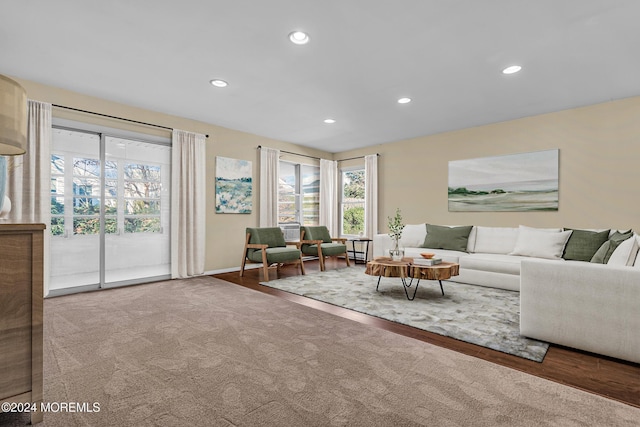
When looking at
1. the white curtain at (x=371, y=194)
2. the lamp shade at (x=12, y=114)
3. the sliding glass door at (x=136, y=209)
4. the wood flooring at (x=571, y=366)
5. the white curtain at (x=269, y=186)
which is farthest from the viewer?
the white curtain at (x=371, y=194)

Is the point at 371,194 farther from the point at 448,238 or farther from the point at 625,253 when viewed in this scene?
the point at 625,253

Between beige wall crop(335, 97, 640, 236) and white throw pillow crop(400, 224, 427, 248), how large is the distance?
13.8 inches

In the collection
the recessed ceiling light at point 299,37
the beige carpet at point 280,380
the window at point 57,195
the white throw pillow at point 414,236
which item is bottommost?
the beige carpet at point 280,380

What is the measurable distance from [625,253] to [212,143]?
17.9 feet

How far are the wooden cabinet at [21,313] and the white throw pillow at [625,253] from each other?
404 centimetres

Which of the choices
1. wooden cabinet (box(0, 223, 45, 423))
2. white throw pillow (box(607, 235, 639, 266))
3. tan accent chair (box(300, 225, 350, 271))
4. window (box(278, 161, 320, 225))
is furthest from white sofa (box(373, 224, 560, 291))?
wooden cabinet (box(0, 223, 45, 423))

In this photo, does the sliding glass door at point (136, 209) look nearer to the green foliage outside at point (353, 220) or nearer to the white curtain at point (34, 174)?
the white curtain at point (34, 174)

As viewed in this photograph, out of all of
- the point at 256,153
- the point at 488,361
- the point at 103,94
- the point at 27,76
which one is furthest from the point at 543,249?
the point at 27,76

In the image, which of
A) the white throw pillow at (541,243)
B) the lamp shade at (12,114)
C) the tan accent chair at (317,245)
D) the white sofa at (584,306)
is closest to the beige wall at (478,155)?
the white throw pillow at (541,243)

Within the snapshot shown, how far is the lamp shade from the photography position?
1.36m

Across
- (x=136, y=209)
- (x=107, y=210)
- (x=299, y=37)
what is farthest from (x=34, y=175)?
(x=299, y=37)

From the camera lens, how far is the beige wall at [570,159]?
4.11 metres

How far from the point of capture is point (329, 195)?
7.46 meters

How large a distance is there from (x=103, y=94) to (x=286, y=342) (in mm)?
3932
